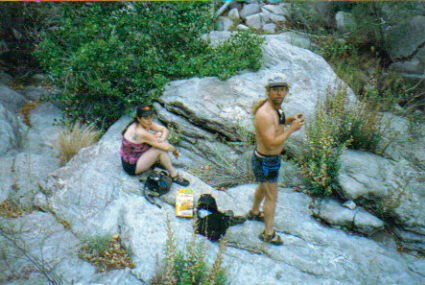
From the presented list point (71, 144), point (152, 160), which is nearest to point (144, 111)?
point (152, 160)

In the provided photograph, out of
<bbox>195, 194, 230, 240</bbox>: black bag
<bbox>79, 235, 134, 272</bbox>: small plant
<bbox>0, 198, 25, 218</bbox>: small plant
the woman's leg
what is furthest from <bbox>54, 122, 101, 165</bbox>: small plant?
<bbox>195, 194, 230, 240</bbox>: black bag

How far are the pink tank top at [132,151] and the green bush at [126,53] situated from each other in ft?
6.66

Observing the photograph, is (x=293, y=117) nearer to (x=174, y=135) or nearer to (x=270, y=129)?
(x=270, y=129)

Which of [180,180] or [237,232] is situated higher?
[180,180]

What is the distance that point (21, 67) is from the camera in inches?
342

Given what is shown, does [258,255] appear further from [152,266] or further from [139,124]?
[139,124]

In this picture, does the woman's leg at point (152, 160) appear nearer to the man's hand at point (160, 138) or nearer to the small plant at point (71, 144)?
the man's hand at point (160, 138)

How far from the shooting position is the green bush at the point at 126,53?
6.48 m

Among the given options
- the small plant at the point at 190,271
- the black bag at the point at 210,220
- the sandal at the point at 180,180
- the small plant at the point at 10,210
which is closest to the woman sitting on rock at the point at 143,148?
the sandal at the point at 180,180

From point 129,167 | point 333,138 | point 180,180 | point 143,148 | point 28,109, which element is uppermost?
point 143,148

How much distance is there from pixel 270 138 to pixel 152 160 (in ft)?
6.33

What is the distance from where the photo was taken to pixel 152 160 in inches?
187

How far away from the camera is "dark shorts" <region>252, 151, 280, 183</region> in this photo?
3.76m

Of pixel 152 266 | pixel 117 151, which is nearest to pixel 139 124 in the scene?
pixel 117 151
